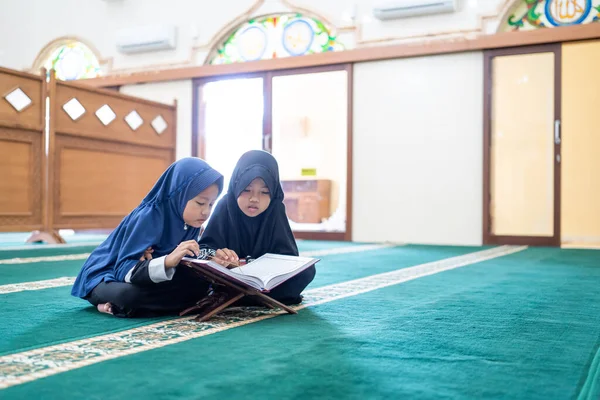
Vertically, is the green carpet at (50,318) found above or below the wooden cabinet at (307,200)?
below

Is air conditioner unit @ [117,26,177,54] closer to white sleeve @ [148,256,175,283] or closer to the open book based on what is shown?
the open book

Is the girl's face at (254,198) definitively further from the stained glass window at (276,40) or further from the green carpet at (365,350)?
the stained glass window at (276,40)

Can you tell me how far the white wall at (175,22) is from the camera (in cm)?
618

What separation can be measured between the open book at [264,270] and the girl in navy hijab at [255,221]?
4.1 inches

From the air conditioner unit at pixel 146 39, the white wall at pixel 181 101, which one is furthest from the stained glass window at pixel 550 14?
the air conditioner unit at pixel 146 39

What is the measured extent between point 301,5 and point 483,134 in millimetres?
2360

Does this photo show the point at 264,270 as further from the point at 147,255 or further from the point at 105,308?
the point at 105,308

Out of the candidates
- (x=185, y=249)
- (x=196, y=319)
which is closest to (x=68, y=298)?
(x=196, y=319)

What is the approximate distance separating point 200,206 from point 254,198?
203mm

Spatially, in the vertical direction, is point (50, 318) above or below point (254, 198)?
below

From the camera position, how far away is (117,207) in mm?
6066

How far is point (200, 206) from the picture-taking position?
204 centimetres

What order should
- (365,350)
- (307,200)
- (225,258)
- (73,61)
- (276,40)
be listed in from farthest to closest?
(307,200) → (73,61) → (276,40) → (225,258) → (365,350)

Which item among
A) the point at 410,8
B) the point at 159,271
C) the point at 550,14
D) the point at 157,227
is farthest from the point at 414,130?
the point at 159,271
